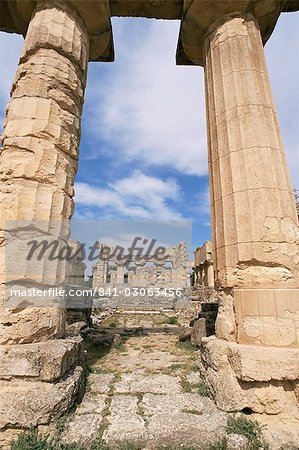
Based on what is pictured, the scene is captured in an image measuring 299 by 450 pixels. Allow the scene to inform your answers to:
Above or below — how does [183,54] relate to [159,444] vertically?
above

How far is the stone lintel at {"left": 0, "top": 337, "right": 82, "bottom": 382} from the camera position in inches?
93.0

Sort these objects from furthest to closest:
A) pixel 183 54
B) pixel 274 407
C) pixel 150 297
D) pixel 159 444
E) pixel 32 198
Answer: pixel 150 297, pixel 183 54, pixel 32 198, pixel 274 407, pixel 159 444

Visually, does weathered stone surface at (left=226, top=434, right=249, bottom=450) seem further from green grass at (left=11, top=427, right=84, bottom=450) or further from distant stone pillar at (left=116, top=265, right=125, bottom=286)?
distant stone pillar at (left=116, top=265, right=125, bottom=286)

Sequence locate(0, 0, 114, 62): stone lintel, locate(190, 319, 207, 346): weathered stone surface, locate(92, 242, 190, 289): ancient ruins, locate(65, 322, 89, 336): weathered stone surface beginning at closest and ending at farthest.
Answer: locate(0, 0, 114, 62): stone lintel
locate(190, 319, 207, 346): weathered stone surface
locate(65, 322, 89, 336): weathered stone surface
locate(92, 242, 190, 289): ancient ruins

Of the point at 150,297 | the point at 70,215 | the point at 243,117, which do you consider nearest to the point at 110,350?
the point at 70,215

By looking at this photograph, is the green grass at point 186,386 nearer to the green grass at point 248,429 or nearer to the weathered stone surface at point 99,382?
the green grass at point 248,429

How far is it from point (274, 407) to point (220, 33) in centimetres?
508

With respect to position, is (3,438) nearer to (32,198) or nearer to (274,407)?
(32,198)

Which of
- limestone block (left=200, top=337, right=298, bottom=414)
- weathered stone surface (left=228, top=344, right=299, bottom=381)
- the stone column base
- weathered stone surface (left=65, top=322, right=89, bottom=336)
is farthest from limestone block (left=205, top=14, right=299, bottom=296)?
weathered stone surface (left=65, top=322, right=89, bottom=336)

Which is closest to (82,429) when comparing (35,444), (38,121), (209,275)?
(35,444)

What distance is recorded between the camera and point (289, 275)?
9.34 feet

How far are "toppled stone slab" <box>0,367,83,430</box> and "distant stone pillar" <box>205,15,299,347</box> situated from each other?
1.85 metres

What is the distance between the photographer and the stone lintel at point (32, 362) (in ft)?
7.75

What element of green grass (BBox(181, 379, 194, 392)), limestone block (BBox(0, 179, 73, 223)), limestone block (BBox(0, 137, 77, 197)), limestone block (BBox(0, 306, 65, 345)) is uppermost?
limestone block (BBox(0, 137, 77, 197))
